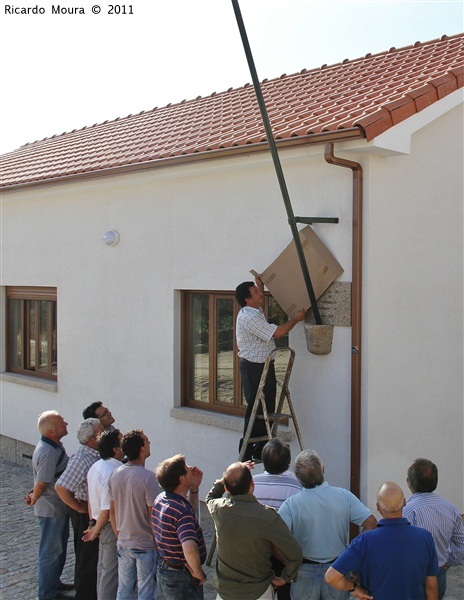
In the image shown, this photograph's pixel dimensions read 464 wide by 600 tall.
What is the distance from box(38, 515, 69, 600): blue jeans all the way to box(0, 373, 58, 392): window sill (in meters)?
3.91

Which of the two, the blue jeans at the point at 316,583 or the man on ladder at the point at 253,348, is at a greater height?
the man on ladder at the point at 253,348

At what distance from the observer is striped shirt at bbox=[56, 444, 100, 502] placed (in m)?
5.25

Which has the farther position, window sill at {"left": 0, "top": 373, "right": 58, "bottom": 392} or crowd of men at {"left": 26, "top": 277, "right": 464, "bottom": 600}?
window sill at {"left": 0, "top": 373, "right": 58, "bottom": 392}

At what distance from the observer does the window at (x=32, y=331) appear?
9.98 m

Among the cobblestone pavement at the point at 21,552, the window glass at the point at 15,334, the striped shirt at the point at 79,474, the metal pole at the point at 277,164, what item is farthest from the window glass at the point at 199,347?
the window glass at the point at 15,334

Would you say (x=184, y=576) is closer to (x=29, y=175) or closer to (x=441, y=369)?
(x=441, y=369)

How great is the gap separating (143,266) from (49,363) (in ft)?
9.12

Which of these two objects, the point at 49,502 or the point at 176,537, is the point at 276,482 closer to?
the point at 176,537

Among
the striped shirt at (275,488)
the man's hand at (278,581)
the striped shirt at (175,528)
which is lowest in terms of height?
the man's hand at (278,581)

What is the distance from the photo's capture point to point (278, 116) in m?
7.34

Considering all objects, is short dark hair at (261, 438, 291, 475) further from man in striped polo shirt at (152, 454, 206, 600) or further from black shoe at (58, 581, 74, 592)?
black shoe at (58, 581, 74, 592)

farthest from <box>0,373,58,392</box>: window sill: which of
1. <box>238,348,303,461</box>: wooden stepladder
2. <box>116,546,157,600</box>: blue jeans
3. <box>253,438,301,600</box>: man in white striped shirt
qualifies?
<box>253,438,301,600</box>: man in white striped shirt

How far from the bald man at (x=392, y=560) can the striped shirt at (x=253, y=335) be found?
8.47 feet

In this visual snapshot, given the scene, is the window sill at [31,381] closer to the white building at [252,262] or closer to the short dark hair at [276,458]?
the white building at [252,262]
